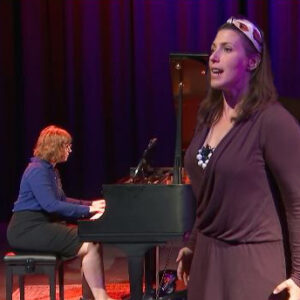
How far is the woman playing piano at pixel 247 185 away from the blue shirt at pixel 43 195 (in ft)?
7.52

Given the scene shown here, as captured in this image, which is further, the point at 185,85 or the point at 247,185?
the point at 185,85

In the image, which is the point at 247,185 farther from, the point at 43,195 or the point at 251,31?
the point at 43,195

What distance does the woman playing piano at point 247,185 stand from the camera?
1.69 metres

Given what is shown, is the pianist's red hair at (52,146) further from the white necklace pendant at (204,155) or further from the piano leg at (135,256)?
the white necklace pendant at (204,155)

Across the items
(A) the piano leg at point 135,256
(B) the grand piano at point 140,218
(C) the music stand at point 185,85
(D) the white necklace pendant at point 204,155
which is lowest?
(A) the piano leg at point 135,256

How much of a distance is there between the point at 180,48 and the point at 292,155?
5.41 meters

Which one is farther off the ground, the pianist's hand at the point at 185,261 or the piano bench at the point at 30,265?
the pianist's hand at the point at 185,261

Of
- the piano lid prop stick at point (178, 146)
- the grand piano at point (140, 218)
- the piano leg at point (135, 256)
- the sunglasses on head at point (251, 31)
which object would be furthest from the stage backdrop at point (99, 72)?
the sunglasses on head at point (251, 31)

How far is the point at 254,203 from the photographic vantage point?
5.66 feet

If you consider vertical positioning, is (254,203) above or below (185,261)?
above

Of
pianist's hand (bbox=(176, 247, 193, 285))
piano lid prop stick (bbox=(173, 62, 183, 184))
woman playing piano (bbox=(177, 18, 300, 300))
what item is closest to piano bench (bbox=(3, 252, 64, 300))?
piano lid prop stick (bbox=(173, 62, 183, 184))

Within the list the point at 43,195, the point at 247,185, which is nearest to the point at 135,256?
the point at 43,195

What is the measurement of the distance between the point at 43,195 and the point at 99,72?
3193 millimetres

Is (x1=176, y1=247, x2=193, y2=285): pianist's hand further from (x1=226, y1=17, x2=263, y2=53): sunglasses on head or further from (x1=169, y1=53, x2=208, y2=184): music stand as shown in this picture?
(x1=169, y1=53, x2=208, y2=184): music stand
